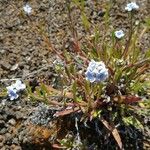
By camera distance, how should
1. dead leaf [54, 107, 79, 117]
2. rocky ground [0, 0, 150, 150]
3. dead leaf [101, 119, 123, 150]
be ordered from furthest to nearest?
rocky ground [0, 0, 150, 150], dead leaf [54, 107, 79, 117], dead leaf [101, 119, 123, 150]

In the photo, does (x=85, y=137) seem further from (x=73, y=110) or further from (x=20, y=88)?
(x=20, y=88)

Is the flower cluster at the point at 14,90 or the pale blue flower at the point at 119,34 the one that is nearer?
the flower cluster at the point at 14,90

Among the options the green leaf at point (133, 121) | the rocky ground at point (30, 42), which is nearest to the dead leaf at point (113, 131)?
the green leaf at point (133, 121)

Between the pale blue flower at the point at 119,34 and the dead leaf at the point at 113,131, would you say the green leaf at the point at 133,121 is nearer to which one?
the dead leaf at the point at 113,131

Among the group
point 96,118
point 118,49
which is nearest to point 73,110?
point 96,118

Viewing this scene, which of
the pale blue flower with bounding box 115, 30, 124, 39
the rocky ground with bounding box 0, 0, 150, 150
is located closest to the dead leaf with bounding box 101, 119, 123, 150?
the rocky ground with bounding box 0, 0, 150, 150

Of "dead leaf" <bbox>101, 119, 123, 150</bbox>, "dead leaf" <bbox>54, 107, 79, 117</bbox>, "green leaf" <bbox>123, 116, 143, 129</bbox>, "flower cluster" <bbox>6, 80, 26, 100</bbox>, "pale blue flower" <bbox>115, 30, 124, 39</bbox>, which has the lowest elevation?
"dead leaf" <bbox>101, 119, 123, 150</bbox>

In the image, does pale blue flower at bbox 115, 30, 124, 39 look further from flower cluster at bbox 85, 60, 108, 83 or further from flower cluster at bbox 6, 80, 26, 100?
flower cluster at bbox 6, 80, 26, 100

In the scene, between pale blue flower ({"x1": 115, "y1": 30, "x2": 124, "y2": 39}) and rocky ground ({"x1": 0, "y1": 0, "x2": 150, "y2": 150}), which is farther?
rocky ground ({"x1": 0, "y1": 0, "x2": 150, "y2": 150})

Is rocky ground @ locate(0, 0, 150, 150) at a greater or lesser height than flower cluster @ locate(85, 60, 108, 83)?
greater
